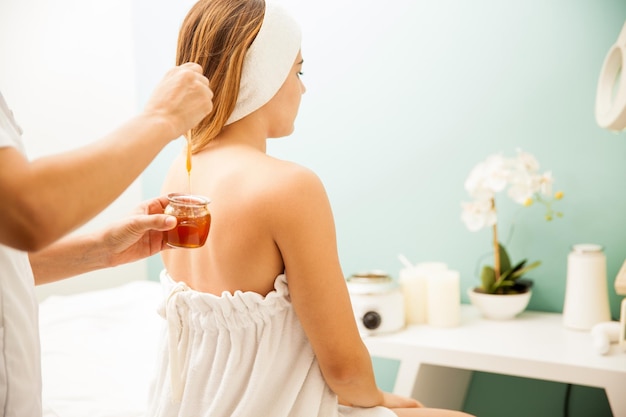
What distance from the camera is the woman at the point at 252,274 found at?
45.4 inches

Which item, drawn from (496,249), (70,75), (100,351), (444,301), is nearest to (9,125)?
(100,351)

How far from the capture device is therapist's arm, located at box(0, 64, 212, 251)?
74cm

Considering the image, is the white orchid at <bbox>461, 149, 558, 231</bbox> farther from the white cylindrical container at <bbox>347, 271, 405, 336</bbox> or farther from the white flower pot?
the white cylindrical container at <bbox>347, 271, 405, 336</bbox>

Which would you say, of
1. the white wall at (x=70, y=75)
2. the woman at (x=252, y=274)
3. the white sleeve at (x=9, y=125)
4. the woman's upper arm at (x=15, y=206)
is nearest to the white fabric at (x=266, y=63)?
the woman at (x=252, y=274)

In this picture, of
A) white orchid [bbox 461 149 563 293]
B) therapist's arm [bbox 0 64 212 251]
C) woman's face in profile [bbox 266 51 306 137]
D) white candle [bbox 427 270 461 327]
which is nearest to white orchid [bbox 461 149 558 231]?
white orchid [bbox 461 149 563 293]

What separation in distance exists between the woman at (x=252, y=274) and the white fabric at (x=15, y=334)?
0.92 feet

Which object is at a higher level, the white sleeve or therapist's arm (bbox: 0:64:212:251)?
the white sleeve

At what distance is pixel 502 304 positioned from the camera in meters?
2.07

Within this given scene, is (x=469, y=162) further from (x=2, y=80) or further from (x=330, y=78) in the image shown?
(x=2, y=80)

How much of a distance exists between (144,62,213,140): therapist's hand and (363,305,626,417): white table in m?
1.21

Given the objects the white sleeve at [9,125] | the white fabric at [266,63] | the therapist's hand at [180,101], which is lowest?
the white sleeve at [9,125]

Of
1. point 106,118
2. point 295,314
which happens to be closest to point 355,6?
point 106,118

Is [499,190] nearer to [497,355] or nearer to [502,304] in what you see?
[502,304]

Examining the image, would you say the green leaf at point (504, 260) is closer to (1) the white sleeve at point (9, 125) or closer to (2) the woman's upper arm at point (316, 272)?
(2) the woman's upper arm at point (316, 272)
